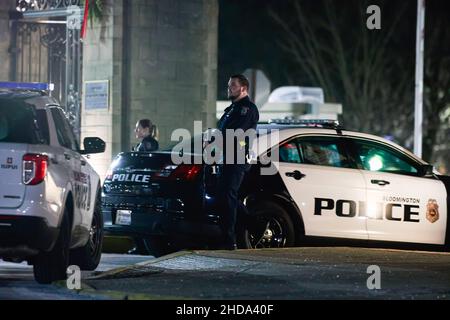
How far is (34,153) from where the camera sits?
934 cm

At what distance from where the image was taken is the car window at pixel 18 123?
9727mm

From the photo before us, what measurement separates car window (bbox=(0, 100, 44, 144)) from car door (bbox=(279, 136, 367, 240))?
11.5 feet

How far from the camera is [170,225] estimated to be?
12.5 m

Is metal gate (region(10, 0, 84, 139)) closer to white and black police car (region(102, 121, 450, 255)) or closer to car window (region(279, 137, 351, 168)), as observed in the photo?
white and black police car (region(102, 121, 450, 255))

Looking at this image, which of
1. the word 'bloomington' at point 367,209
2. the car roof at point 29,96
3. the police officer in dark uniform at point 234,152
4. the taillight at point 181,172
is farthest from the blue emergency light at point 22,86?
the word 'bloomington' at point 367,209

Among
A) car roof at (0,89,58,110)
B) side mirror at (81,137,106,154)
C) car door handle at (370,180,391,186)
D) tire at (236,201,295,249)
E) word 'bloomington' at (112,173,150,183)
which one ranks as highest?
car roof at (0,89,58,110)

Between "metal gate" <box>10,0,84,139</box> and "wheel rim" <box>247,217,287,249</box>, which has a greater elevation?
"metal gate" <box>10,0,84,139</box>

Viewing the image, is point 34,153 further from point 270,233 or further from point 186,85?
point 186,85

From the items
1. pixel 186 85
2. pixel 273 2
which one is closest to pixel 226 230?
pixel 186 85

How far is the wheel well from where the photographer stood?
495 inches

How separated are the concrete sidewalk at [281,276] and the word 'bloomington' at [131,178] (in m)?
1.08

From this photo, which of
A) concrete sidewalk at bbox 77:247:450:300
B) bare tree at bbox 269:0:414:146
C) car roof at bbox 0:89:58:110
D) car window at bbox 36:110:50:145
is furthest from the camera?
bare tree at bbox 269:0:414:146

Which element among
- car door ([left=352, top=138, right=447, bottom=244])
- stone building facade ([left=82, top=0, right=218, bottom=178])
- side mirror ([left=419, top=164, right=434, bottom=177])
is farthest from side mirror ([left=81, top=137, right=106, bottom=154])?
stone building facade ([left=82, top=0, right=218, bottom=178])
